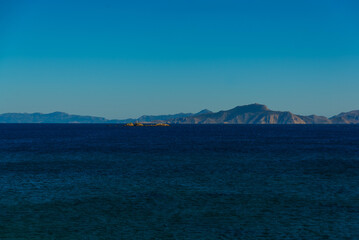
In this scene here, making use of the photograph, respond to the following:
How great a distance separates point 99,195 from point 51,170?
2279 cm

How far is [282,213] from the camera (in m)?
31.2

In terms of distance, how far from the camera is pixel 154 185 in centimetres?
4403

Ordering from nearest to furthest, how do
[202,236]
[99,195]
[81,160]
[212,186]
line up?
[202,236] → [99,195] → [212,186] → [81,160]

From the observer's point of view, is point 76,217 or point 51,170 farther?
point 51,170

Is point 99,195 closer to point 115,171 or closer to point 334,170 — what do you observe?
point 115,171

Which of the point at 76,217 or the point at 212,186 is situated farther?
the point at 212,186

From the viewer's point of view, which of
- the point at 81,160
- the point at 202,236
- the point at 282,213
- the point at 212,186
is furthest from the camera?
the point at 81,160

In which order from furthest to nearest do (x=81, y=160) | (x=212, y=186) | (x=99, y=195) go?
(x=81, y=160) → (x=212, y=186) → (x=99, y=195)

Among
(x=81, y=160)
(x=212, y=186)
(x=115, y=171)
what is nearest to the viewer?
(x=212, y=186)

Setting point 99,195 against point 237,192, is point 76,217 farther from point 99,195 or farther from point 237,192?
point 237,192

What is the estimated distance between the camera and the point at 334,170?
5762cm

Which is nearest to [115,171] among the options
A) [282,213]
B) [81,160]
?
[81,160]

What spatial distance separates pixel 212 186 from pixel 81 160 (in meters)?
39.6

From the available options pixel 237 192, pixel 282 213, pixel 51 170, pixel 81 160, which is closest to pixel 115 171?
pixel 51 170
